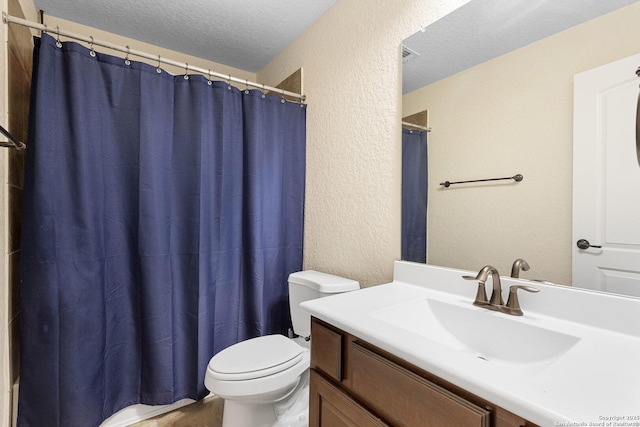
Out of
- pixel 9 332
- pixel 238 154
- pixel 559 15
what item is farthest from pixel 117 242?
pixel 559 15

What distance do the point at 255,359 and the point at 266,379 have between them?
112 mm

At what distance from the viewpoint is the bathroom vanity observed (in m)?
0.48

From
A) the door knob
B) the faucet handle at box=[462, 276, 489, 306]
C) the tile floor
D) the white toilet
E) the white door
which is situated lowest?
the tile floor

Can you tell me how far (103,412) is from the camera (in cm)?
141

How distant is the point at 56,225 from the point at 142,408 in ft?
3.55

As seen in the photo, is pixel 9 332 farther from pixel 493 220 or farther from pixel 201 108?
pixel 493 220

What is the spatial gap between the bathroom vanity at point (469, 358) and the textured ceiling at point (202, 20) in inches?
67.3

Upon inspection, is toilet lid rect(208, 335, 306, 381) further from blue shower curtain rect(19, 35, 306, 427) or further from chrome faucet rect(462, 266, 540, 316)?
chrome faucet rect(462, 266, 540, 316)

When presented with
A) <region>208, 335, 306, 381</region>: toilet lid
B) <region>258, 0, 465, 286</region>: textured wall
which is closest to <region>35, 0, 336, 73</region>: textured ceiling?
<region>258, 0, 465, 286</region>: textured wall

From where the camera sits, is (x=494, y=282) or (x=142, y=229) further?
(x=142, y=229)

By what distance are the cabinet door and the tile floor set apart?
96 cm

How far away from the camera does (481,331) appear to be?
2.79ft

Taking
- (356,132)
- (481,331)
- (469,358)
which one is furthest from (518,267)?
(356,132)

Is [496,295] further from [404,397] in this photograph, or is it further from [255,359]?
[255,359]
